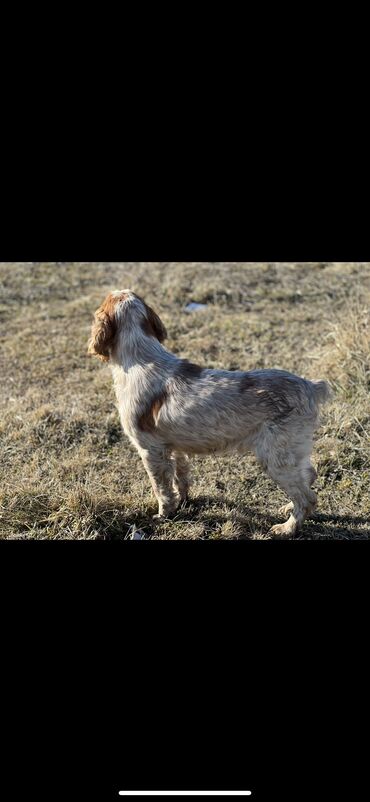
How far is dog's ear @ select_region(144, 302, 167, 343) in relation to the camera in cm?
453

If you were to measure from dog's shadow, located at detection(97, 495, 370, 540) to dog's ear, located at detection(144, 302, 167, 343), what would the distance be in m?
1.34

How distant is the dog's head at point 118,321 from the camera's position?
4.45 metres

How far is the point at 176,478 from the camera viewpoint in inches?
189

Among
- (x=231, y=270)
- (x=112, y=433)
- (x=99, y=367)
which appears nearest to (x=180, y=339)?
(x=99, y=367)

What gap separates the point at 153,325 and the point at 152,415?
71 cm

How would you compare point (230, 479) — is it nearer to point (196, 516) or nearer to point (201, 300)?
point (196, 516)

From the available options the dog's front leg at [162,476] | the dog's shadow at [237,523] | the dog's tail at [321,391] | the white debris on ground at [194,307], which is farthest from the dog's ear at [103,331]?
the white debris on ground at [194,307]

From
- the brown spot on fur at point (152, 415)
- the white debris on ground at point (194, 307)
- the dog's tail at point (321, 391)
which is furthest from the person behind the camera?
the white debris on ground at point (194, 307)

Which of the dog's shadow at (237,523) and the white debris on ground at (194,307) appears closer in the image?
the dog's shadow at (237,523)

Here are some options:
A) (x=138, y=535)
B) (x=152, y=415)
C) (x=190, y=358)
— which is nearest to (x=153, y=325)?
(x=152, y=415)

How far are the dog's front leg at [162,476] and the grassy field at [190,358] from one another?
11cm

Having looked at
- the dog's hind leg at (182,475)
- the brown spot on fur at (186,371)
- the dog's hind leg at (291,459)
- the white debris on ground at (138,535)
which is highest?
the brown spot on fur at (186,371)

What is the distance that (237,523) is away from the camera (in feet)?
15.0

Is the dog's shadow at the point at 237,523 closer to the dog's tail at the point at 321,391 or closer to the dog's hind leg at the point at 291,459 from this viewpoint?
the dog's hind leg at the point at 291,459
